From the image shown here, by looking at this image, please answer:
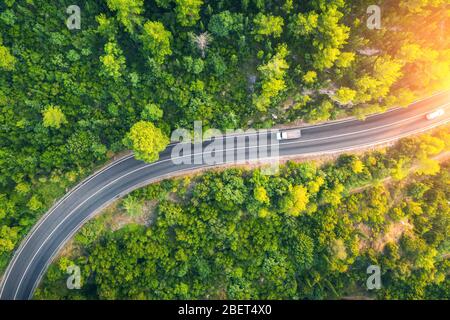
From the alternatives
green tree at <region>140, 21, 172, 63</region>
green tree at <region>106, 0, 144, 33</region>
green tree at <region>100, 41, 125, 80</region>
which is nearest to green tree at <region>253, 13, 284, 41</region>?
green tree at <region>140, 21, 172, 63</region>

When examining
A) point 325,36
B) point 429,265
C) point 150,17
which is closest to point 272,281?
point 429,265

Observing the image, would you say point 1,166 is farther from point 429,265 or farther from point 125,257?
point 429,265

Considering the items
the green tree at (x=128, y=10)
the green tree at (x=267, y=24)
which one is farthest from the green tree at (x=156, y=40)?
the green tree at (x=267, y=24)

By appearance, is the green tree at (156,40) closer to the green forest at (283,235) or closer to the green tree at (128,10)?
the green tree at (128,10)

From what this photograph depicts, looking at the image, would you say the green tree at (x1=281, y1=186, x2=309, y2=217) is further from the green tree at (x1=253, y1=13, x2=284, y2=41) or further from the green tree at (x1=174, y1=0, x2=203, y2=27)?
the green tree at (x1=174, y1=0, x2=203, y2=27)

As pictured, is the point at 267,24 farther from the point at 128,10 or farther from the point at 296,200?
the point at 296,200

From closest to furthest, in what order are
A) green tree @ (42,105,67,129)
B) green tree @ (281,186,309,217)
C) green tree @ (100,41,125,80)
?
green tree @ (100,41,125,80) < green tree @ (42,105,67,129) < green tree @ (281,186,309,217)
